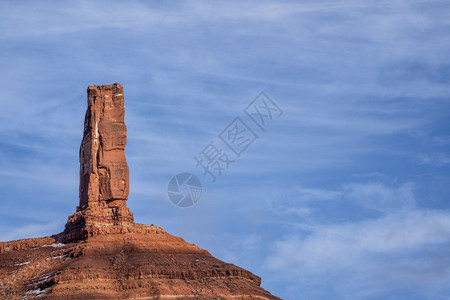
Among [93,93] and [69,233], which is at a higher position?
[93,93]

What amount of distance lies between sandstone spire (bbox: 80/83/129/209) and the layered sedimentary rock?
0.38ft

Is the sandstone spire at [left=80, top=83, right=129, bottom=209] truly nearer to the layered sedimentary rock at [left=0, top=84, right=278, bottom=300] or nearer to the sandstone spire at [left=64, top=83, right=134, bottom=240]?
the sandstone spire at [left=64, top=83, right=134, bottom=240]

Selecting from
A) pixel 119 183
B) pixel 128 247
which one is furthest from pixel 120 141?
pixel 128 247

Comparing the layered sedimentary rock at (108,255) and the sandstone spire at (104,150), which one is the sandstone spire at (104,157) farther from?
the layered sedimentary rock at (108,255)

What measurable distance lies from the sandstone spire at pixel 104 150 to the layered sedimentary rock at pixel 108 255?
115 mm

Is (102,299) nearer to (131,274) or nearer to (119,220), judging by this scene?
(131,274)

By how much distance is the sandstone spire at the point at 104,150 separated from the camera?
176 m

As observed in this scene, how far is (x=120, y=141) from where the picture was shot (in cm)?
17800

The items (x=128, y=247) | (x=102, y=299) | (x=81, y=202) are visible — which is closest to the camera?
(x=102, y=299)

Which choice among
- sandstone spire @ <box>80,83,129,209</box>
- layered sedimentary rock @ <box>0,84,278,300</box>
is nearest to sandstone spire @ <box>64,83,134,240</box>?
sandstone spire @ <box>80,83,129,209</box>

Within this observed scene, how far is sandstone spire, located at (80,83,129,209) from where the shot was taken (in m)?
176

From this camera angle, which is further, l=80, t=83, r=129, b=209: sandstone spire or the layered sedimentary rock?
l=80, t=83, r=129, b=209: sandstone spire

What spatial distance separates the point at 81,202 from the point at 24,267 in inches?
536

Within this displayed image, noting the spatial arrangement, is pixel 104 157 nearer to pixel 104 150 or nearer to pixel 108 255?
pixel 104 150
